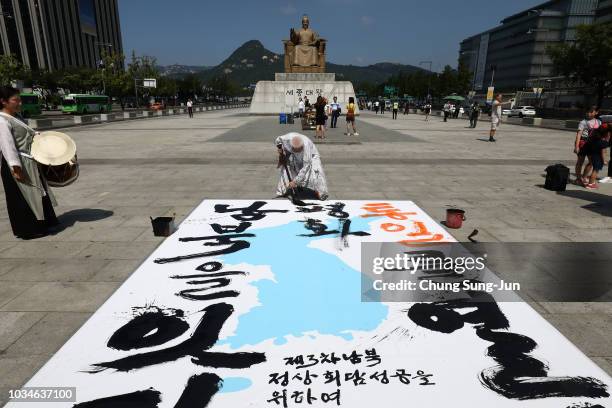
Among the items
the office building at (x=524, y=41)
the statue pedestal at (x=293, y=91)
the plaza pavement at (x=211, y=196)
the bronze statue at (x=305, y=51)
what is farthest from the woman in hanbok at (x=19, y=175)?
the office building at (x=524, y=41)

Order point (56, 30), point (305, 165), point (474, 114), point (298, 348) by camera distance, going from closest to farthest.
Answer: point (298, 348)
point (305, 165)
point (474, 114)
point (56, 30)

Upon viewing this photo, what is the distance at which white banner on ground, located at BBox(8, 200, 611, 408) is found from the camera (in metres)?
2.29

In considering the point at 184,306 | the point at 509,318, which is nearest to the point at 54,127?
the point at 184,306

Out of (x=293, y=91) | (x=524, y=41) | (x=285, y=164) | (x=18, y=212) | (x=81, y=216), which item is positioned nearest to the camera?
(x=18, y=212)

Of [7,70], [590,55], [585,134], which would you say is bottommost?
[585,134]

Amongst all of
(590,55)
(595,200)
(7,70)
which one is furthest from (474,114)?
(7,70)

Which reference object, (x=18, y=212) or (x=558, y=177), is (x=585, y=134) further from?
(x=18, y=212)

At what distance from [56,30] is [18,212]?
94.7 meters

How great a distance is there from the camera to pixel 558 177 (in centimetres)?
728

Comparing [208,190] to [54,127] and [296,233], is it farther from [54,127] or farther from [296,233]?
[54,127]

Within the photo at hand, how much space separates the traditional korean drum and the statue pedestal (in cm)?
2876

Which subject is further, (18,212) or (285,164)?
(285,164)

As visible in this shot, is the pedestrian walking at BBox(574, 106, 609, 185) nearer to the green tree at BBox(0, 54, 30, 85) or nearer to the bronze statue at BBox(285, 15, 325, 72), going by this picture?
the bronze statue at BBox(285, 15, 325, 72)

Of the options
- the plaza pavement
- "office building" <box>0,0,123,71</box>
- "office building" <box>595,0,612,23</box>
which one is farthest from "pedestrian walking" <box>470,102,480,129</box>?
"office building" <box>0,0,123,71</box>
